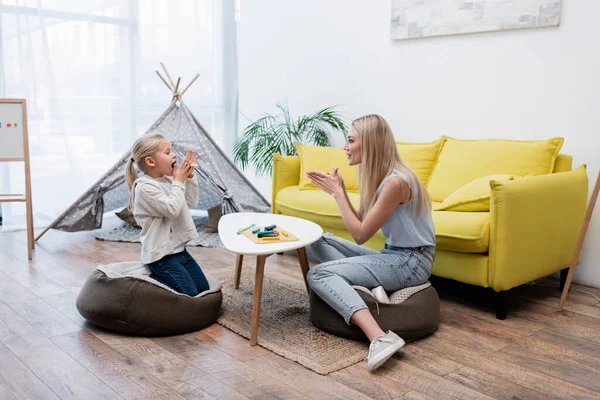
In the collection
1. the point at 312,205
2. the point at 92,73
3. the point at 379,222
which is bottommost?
the point at 312,205

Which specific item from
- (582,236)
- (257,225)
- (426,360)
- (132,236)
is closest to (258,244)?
(257,225)

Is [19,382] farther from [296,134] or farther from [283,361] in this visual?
[296,134]

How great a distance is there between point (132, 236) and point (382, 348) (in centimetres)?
256

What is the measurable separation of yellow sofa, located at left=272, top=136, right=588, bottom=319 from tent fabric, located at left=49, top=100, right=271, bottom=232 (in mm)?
→ 610

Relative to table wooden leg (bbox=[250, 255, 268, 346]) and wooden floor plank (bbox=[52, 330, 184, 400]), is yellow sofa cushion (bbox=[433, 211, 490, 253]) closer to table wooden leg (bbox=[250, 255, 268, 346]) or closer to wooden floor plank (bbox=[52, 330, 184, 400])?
table wooden leg (bbox=[250, 255, 268, 346])

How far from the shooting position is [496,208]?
2.60 m

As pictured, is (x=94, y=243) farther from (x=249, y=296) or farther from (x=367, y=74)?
(x=367, y=74)

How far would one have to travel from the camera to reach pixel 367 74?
4.21m

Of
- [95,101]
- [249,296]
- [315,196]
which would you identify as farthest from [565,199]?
[95,101]

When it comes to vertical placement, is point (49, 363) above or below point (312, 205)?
below

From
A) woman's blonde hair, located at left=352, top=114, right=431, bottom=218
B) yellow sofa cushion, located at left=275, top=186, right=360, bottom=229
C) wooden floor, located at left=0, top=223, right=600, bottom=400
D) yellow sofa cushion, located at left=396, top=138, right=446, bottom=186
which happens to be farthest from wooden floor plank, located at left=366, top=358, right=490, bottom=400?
yellow sofa cushion, located at left=396, top=138, right=446, bottom=186

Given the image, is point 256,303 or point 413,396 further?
point 256,303

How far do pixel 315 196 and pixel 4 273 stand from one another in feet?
5.76

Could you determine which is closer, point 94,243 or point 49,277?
point 49,277
